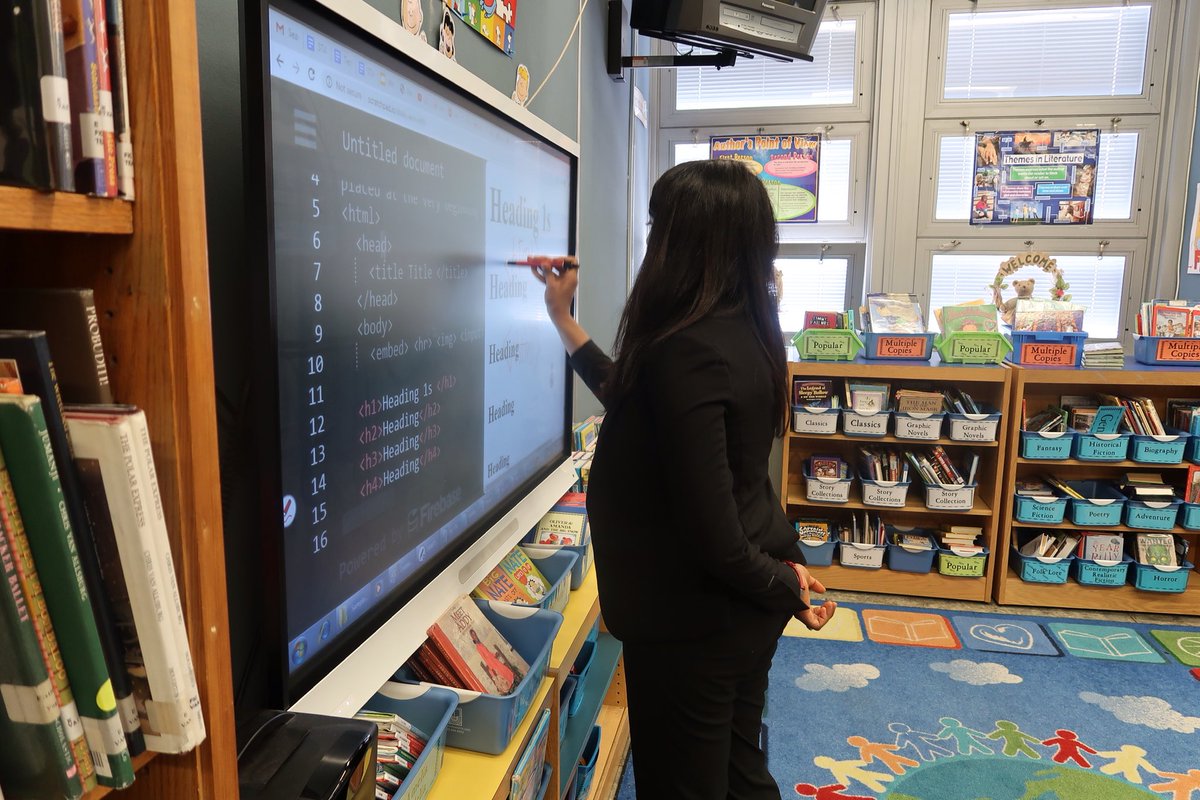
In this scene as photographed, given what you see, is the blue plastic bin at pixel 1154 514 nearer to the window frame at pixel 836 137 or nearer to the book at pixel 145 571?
the window frame at pixel 836 137

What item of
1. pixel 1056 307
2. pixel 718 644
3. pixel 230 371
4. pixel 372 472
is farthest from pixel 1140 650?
pixel 230 371

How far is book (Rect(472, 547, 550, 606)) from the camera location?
4.89ft

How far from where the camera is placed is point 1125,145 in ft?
11.8

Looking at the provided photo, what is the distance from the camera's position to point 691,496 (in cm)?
→ 116

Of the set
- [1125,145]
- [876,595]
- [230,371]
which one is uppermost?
[1125,145]

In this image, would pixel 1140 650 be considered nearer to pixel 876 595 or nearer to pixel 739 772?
pixel 876 595

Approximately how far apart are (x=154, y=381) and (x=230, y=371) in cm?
40

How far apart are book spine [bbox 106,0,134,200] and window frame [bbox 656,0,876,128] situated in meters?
3.55

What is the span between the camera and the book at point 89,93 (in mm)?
443

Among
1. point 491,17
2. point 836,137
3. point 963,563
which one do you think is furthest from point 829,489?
point 491,17

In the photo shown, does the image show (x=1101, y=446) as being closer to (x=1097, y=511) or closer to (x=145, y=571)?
(x=1097, y=511)

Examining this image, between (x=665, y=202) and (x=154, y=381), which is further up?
(x=665, y=202)

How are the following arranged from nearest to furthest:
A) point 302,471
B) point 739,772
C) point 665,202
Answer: point 302,471, point 665,202, point 739,772

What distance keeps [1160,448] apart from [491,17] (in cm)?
300
